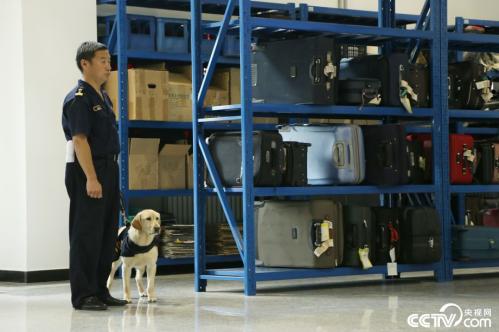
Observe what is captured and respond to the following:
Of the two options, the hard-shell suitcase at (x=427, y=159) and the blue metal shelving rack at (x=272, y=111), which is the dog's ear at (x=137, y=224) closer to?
the blue metal shelving rack at (x=272, y=111)

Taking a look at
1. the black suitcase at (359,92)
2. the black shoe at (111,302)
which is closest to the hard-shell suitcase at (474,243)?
the black suitcase at (359,92)

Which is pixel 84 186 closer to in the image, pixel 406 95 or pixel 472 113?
pixel 406 95

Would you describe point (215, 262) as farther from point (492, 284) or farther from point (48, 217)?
point (492, 284)

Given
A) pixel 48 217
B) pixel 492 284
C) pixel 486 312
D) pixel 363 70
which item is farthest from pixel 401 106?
pixel 48 217

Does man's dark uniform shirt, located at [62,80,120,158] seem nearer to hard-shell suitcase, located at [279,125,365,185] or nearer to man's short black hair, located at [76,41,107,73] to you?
man's short black hair, located at [76,41,107,73]

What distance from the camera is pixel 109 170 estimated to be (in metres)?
7.53

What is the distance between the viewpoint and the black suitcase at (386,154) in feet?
29.3

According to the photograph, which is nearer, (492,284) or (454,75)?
(492,284)

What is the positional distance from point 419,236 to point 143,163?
9.61 feet

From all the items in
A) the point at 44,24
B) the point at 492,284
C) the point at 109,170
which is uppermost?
the point at 44,24

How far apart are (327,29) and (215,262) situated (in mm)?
3331

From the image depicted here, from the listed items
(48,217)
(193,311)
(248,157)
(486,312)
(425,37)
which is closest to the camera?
(486,312)

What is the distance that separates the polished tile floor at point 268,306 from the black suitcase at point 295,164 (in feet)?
2.93

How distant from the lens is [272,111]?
8570 millimetres
